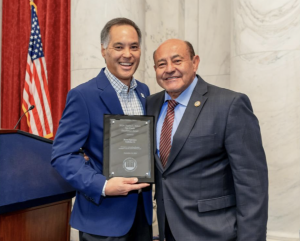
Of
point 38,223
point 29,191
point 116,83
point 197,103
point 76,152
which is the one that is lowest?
point 38,223

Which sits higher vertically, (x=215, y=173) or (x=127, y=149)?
(x=127, y=149)

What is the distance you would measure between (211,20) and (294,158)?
2214mm

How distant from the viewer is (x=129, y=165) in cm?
198

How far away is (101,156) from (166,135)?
390mm

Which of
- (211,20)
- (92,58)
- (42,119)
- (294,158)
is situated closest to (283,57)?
(294,158)

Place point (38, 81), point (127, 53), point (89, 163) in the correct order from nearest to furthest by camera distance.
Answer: point (89, 163) → point (127, 53) → point (38, 81)

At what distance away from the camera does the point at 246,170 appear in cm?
194

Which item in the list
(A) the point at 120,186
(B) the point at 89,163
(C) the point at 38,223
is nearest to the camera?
(A) the point at 120,186

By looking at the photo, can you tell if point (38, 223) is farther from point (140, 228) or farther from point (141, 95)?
point (141, 95)

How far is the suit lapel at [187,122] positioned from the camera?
198 cm

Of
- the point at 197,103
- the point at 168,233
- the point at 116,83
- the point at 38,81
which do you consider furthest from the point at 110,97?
the point at 38,81

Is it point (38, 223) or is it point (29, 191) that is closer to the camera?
point (29, 191)

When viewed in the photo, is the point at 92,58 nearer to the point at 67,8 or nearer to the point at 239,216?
the point at 67,8

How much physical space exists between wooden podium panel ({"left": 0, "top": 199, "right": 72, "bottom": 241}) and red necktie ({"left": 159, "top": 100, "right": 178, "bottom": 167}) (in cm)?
94
